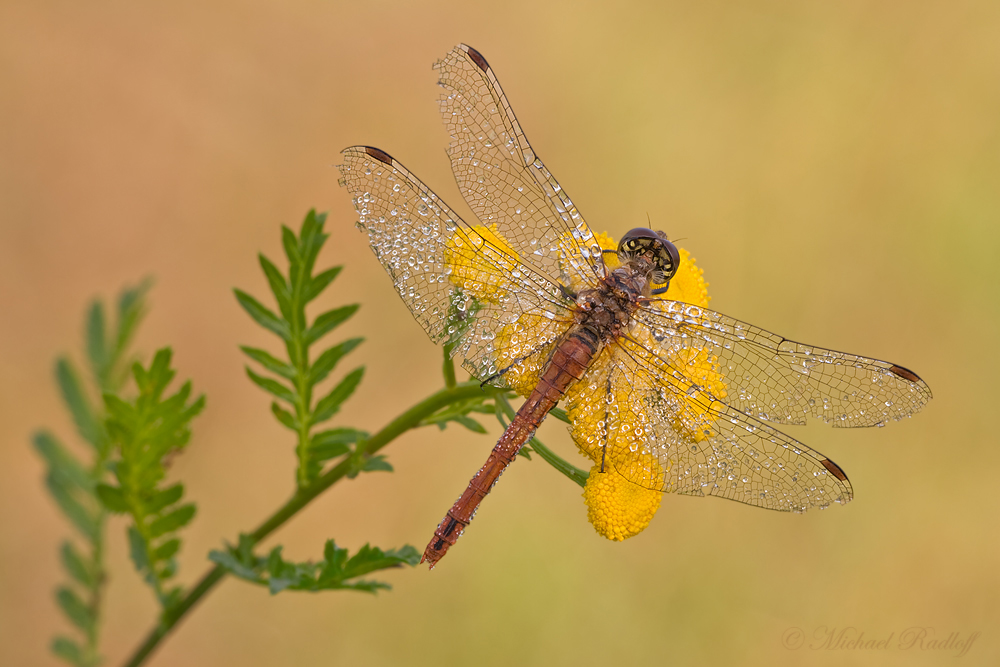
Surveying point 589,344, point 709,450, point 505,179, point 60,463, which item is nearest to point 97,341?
point 60,463

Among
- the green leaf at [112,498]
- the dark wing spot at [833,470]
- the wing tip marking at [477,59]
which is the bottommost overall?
the green leaf at [112,498]

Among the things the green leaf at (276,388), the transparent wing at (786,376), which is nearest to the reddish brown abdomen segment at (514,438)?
the transparent wing at (786,376)

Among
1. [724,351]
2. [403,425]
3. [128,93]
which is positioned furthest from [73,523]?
[128,93]

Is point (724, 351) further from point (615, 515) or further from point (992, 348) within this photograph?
point (992, 348)

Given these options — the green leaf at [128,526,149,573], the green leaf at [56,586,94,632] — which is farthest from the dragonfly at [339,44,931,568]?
the green leaf at [56,586,94,632]

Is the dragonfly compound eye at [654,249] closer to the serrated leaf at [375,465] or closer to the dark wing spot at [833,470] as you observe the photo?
the dark wing spot at [833,470]

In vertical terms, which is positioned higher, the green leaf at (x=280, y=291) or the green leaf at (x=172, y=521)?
the green leaf at (x=280, y=291)

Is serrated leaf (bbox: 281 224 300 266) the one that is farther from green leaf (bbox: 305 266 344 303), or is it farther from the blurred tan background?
the blurred tan background

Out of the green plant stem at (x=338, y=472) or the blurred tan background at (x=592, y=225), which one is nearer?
the green plant stem at (x=338, y=472)
